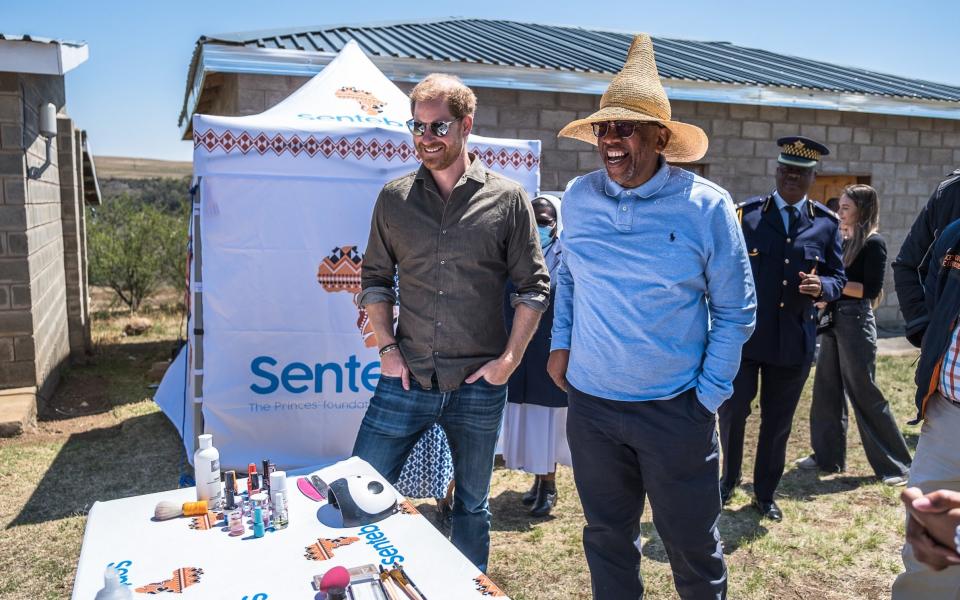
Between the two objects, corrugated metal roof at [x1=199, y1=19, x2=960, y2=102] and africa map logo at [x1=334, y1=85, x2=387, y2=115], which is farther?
corrugated metal roof at [x1=199, y1=19, x2=960, y2=102]

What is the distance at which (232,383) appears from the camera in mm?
4637

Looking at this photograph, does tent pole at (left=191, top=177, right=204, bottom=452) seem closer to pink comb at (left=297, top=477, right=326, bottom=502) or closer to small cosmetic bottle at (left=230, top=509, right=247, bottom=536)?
pink comb at (left=297, top=477, right=326, bottom=502)

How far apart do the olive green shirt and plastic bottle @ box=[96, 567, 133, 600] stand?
1.36m

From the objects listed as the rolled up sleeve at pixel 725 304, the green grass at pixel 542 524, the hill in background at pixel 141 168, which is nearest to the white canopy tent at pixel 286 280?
the green grass at pixel 542 524

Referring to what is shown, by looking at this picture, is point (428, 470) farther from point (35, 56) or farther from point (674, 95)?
point (674, 95)

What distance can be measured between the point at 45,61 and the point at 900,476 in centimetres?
733

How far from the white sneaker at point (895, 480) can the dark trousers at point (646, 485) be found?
3025 millimetres

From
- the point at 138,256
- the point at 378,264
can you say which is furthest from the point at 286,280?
the point at 138,256

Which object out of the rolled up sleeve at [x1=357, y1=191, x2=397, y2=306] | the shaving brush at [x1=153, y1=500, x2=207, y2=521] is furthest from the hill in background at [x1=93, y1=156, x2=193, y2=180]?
the shaving brush at [x1=153, y1=500, x2=207, y2=521]

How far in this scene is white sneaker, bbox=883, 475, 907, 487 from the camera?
4.80m

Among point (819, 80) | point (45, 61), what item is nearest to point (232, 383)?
point (45, 61)

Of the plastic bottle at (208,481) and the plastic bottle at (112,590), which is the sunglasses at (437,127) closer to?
the plastic bottle at (208,481)

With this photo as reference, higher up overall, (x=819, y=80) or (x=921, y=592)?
(x=819, y=80)

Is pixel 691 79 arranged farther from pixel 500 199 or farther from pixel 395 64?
pixel 500 199
